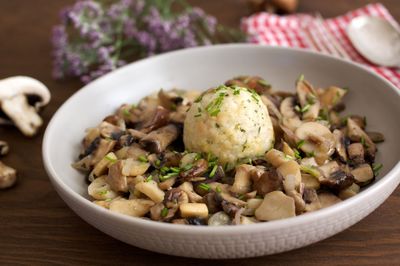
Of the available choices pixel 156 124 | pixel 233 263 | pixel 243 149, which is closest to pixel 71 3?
pixel 156 124

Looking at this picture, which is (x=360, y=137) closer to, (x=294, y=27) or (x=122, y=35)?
(x=294, y=27)

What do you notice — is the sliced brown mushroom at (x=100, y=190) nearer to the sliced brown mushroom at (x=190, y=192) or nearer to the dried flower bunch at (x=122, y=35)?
the sliced brown mushroom at (x=190, y=192)

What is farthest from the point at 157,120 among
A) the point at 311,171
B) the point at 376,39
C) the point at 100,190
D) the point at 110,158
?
the point at 376,39

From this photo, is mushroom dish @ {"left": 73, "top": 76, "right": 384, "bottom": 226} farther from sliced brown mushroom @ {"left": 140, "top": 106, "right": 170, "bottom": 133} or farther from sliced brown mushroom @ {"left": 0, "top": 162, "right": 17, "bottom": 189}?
sliced brown mushroom @ {"left": 0, "top": 162, "right": 17, "bottom": 189}

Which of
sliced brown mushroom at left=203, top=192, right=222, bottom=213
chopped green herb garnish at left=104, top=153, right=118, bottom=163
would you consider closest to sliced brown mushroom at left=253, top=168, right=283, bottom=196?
sliced brown mushroom at left=203, top=192, right=222, bottom=213

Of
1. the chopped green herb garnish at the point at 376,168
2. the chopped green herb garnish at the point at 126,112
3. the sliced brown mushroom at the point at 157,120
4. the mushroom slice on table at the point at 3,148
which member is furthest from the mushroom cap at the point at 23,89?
the chopped green herb garnish at the point at 376,168

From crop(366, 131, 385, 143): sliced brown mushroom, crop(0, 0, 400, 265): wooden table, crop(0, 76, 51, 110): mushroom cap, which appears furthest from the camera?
crop(0, 76, 51, 110): mushroom cap
